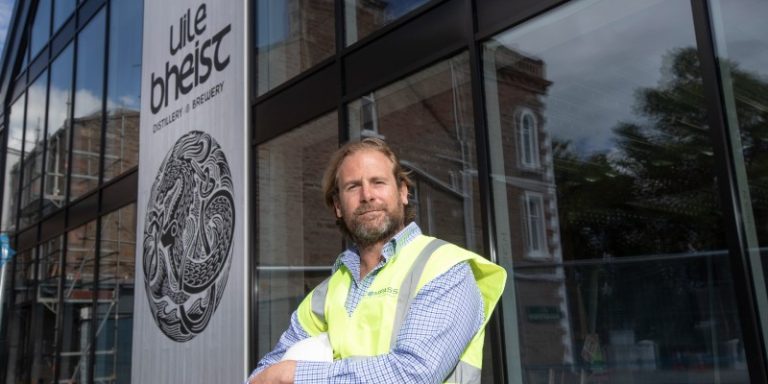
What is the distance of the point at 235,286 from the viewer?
6879 mm

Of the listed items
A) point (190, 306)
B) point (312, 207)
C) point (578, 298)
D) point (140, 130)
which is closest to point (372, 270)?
point (578, 298)

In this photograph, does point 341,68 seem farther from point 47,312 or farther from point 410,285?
point 47,312

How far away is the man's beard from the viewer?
6.74ft

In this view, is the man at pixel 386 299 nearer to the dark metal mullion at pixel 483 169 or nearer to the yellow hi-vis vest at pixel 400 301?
the yellow hi-vis vest at pixel 400 301

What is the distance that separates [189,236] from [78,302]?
3.99 m

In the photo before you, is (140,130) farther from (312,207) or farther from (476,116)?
(476,116)

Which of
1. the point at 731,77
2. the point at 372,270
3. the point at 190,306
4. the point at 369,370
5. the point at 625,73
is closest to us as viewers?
the point at 369,370

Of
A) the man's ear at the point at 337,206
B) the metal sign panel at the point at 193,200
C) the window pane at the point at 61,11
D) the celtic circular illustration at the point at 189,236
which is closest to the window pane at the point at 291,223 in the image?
the metal sign panel at the point at 193,200

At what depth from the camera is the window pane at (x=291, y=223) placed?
6.27m

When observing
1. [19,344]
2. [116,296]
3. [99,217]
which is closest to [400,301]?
[116,296]

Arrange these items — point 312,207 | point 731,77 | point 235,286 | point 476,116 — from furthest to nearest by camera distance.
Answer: point 235,286 < point 312,207 < point 476,116 < point 731,77

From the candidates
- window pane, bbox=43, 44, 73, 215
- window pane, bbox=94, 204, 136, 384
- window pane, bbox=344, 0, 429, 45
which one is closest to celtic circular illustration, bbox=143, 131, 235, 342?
window pane, bbox=94, 204, 136, 384

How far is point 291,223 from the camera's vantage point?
6699mm

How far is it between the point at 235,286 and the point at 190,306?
33.3 inches
